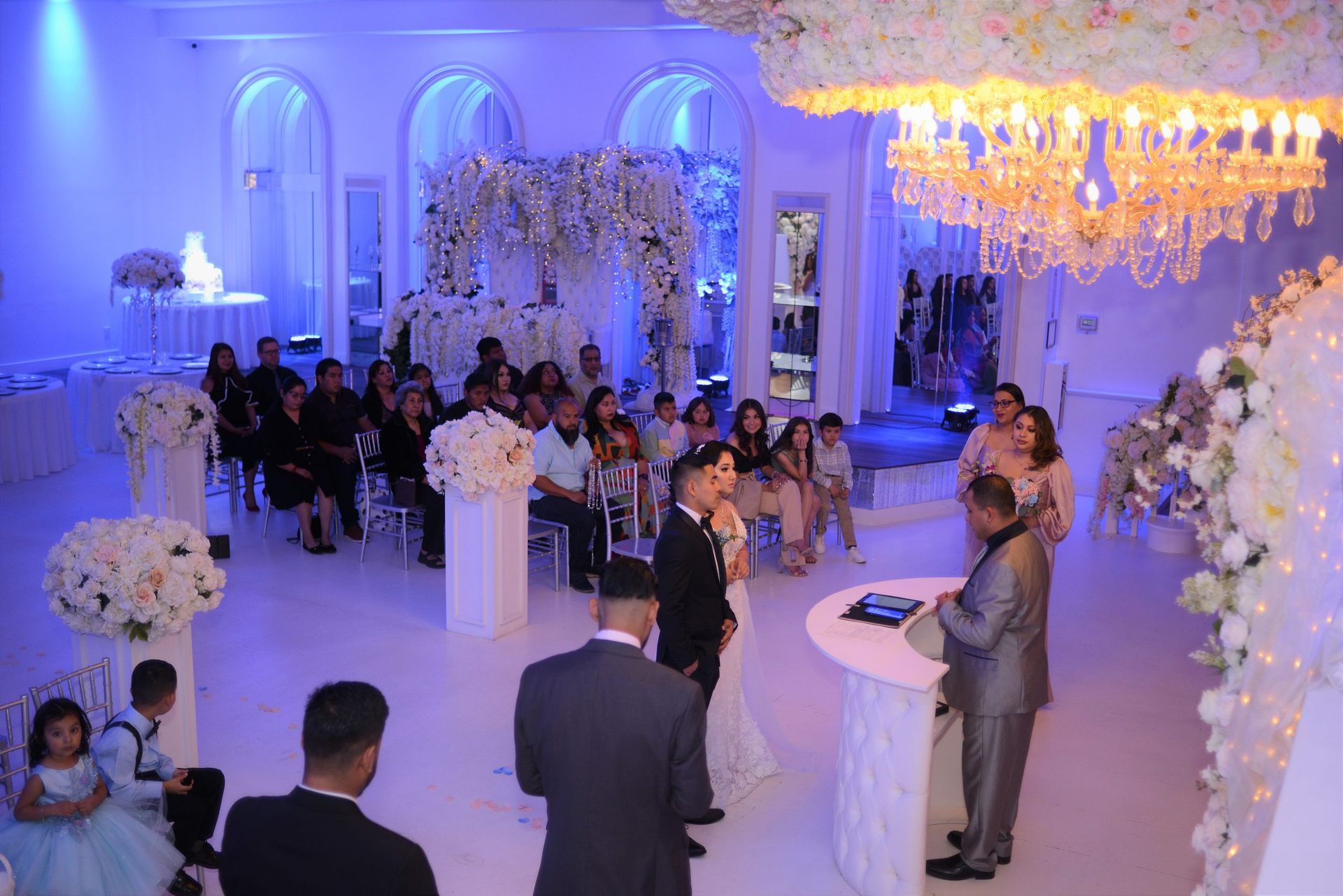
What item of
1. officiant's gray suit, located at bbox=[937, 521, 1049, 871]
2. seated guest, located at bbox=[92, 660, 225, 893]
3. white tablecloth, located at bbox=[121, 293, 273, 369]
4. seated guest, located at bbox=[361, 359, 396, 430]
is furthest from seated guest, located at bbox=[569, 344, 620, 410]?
seated guest, located at bbox=[92, 660, 225, 893]

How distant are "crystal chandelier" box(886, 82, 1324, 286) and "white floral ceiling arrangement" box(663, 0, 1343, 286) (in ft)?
0.04

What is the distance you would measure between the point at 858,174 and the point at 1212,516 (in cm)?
1006

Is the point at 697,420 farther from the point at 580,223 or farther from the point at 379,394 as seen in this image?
the point at 580,223

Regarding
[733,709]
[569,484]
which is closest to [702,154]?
[569,484]

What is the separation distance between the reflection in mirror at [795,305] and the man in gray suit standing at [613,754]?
406 inches

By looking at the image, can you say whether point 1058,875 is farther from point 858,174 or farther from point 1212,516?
point 858,174

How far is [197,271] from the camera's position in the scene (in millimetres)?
16859

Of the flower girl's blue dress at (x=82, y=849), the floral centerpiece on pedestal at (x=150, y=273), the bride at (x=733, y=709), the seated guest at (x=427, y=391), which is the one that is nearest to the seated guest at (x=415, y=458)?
the seated guest at (x=427, y=391)

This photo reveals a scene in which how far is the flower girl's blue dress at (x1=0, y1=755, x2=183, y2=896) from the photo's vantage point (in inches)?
167

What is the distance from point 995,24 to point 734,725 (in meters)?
3.30

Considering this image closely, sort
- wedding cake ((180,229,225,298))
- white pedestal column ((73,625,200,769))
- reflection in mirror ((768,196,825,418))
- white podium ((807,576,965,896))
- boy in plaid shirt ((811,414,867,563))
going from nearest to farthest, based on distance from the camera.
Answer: white podium ((807,576,965,896)) → white pedestal column ((73,625,200,769)) → boy in plaid shirt ((811,414,867,563)) → reflection in mirror ((768,196,825,418)) → wedding cake ((180,229,225,298))

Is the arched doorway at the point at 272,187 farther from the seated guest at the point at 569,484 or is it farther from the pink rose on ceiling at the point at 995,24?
the pink rose on ceiling at the point at 995,24

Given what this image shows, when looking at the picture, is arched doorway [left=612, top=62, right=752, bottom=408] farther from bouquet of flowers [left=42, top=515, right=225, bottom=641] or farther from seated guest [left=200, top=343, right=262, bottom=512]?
bouquet of flowers [left=42, top=515, right=225, bottom=641]

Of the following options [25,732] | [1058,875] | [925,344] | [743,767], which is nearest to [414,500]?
[743,767]
